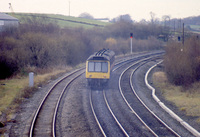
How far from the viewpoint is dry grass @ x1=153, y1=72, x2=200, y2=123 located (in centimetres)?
1393

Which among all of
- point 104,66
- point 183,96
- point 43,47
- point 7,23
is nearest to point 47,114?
point 104,66

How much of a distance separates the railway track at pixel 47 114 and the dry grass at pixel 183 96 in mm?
7269

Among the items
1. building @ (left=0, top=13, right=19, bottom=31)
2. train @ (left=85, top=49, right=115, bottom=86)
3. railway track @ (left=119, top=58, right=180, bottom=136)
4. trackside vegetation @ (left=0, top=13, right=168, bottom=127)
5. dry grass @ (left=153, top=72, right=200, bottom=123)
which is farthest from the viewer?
building @ (left=0, top=13, right=19, bottom=31)

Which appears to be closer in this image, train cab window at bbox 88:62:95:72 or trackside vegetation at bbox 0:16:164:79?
train cab window at bbox 88:62:95:72

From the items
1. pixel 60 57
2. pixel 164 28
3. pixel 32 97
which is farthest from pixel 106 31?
pixel 32 97

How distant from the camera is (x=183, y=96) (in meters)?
17.4

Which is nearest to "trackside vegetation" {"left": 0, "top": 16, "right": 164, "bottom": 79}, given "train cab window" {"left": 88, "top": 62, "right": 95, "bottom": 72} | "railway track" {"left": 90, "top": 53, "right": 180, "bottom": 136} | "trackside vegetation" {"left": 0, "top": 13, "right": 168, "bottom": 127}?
"trackside vegetation" {"left": 0, "top": 13, "right": 168, "bottom": 127}

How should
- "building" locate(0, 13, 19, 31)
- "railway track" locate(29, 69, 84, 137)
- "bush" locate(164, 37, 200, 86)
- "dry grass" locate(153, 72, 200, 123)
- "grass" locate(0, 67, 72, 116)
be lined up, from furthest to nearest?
"building" locate(0, 13, 19, 31) < "bush" locate(164, 37, 200, 86) < "grass" locate(0, 67, 72, 116) < "dry grass" locate(153, 72, 200, 123) < "railway track" locate(29, 69, 84, 137)

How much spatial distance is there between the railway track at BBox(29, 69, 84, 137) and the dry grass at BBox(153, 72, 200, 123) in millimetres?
7269

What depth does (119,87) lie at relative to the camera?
2031 cm

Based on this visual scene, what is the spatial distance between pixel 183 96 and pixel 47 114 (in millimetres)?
9825

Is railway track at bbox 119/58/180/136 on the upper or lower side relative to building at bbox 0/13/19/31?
lower

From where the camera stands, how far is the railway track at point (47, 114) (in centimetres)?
1066

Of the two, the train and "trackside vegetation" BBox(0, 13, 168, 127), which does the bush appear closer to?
the train
